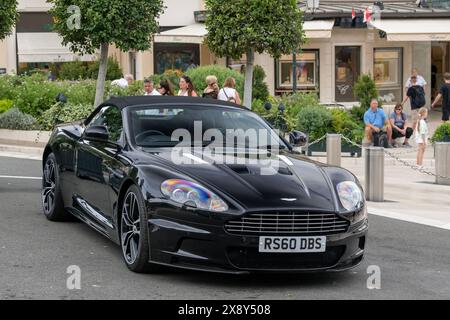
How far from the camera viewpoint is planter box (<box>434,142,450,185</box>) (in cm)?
1694

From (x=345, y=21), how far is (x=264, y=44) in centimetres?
1297

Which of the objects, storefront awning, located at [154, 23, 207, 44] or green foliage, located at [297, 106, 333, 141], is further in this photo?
storefront awning, located at [154, 23, 207, 44]

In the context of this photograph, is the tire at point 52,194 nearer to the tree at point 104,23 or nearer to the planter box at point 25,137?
the planter box at point 25,137

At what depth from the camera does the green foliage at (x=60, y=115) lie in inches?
851

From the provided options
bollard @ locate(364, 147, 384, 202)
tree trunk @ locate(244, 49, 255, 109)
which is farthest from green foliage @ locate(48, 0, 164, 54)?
bollard @ locate(364, 147, 384, 202)

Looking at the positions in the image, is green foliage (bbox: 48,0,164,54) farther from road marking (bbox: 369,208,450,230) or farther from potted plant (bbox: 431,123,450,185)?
road marking (bbox: 369,208,450,230)

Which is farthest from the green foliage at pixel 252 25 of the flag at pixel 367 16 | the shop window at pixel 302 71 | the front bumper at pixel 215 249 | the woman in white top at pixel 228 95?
the shop window at pixel 302 71

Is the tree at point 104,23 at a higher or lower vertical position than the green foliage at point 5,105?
higher

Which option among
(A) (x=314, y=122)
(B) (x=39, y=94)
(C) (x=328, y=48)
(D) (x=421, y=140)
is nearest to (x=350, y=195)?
(D) (x=421, y=140)

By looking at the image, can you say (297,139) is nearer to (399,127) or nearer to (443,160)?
(443,160)

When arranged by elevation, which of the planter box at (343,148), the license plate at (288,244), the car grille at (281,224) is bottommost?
the planter box at (343,148)

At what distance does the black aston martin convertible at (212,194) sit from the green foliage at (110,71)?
84.3ft

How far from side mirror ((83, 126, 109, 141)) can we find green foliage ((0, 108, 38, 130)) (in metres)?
12.2
